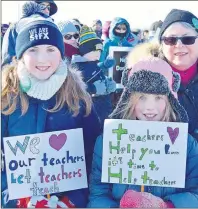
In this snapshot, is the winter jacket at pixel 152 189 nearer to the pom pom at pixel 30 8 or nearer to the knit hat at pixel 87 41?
the pom pom at pixel 30 8

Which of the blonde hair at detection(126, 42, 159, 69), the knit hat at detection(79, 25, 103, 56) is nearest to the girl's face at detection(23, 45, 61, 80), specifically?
the blonde hair at detection(126, 42, 159, 69)

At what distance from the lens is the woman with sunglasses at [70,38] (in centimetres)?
432

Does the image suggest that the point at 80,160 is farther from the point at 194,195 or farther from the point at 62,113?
the point at 194,195

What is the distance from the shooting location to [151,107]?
3262 millimetres

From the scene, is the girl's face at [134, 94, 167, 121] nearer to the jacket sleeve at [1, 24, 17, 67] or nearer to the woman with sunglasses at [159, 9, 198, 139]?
the woman with sunglasses at [159, 9, 198, 139]

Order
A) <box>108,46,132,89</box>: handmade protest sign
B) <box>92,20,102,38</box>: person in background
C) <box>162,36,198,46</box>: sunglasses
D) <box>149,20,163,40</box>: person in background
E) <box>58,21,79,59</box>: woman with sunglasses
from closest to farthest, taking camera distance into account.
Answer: <box>162,36,198,46</box>: sunglasses, <box>149,20,163,40</box>: person in background, <box>108,46,132,89</box>: handmade protest sign, <box>58,21,79,59</box>: woman with sunglasses, <box>92,20,102,38</box>: person in background

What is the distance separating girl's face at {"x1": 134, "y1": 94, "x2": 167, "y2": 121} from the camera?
326cm

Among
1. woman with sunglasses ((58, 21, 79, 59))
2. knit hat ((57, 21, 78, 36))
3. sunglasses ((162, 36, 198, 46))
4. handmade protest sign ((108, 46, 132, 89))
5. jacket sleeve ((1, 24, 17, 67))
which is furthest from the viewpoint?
woman with sunglasses ((58, 21, 79, 59))

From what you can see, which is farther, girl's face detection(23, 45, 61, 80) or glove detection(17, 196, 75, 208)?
glove detection(17, 196, 75, 208)

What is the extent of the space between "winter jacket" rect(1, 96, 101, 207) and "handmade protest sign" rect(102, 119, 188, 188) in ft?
0.44

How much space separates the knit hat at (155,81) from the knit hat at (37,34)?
51cm

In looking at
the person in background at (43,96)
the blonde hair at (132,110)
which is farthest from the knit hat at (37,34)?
the blonde hair at (132,110)

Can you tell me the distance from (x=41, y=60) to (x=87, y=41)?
4.12ft

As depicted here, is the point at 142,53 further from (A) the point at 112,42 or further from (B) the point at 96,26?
(B) the point at 96,26
